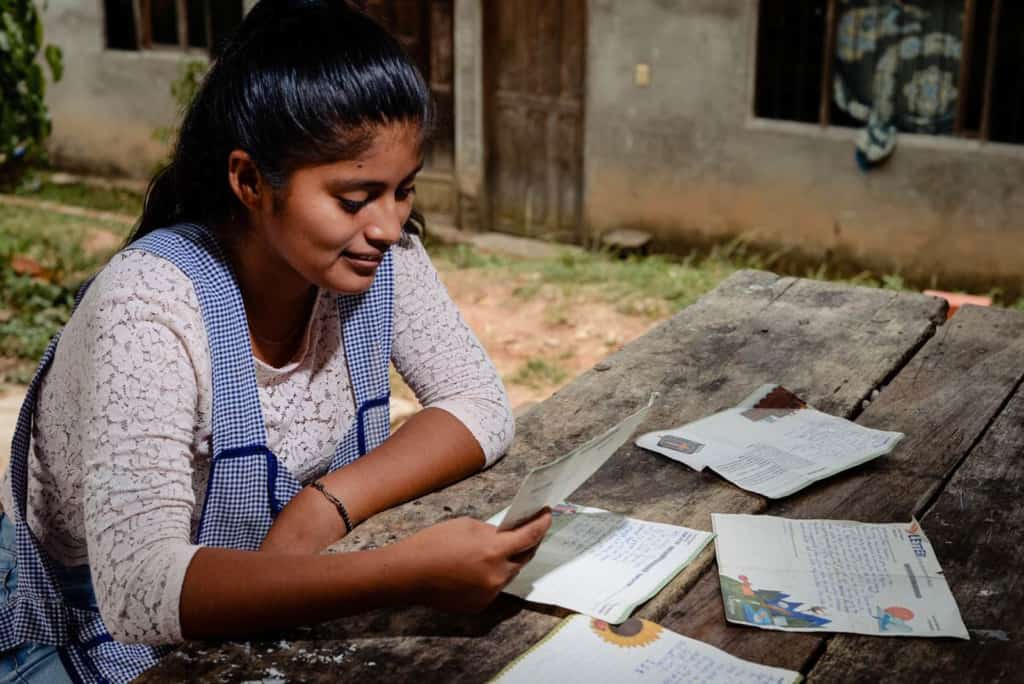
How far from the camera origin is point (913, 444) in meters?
2.15

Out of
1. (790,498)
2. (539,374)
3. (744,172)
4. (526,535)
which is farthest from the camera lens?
(744,172)

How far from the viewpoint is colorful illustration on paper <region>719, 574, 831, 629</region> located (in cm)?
157

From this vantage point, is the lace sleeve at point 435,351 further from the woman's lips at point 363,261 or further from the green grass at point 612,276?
the green grass at point 612,276

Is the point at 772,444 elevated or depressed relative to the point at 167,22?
depressed

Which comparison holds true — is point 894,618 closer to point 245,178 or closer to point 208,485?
point 208,485

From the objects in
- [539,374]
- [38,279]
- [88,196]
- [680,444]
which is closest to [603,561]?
[680,444]

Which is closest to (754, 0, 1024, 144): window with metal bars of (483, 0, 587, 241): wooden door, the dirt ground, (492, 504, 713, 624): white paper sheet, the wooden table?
(483, 0, 587, 241): wooden door

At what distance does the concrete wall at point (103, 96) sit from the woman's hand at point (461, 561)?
7.83 metres

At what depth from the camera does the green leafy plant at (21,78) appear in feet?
18.3

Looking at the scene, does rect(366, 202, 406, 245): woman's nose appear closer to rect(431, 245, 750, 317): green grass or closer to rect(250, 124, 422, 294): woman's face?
rect(250, 124, 422, 294): woman's face

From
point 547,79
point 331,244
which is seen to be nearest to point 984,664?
point 331,244

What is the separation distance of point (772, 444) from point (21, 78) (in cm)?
486

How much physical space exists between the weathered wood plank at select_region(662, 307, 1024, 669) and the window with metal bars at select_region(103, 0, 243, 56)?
278 inches

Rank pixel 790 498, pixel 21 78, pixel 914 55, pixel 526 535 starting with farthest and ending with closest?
pixel 914 55
pixel 21 78
pixel 790 498
pixel 526 535
